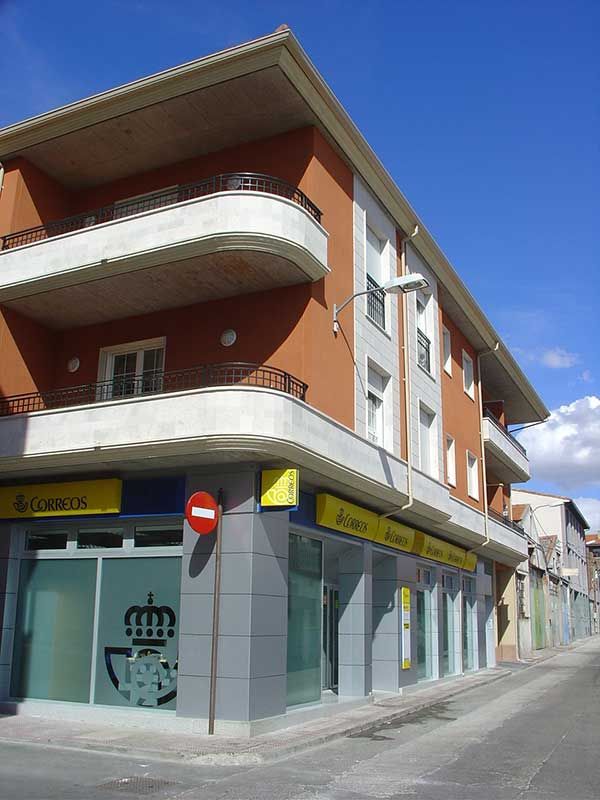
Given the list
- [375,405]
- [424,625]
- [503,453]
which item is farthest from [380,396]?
[503,453]

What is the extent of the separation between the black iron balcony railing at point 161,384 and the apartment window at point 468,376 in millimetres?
13354

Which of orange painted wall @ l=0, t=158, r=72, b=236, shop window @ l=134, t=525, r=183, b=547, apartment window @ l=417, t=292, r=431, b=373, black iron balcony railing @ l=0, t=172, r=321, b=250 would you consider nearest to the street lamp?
black iron balcony railing @ l=0, t=172, r=321, b=250

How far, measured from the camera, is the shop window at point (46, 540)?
15023 mm

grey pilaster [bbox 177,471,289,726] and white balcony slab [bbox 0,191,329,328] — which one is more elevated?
white balcony slab [bbox 0,191,329,328]

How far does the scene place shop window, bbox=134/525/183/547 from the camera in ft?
44.7

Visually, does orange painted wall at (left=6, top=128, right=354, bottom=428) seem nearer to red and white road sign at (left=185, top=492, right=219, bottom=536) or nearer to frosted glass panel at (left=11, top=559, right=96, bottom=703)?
red and white road sign at (left=185, top=492, right=219, bottom=536)

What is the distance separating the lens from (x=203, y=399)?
12.5 m

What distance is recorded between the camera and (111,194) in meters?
17.7

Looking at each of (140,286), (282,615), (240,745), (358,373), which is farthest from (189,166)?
(240,745)

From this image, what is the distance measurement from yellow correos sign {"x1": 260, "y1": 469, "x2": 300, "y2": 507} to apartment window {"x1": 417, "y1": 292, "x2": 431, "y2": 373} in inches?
370

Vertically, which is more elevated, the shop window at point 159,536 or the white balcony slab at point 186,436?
the white balcony slab at point 186,436

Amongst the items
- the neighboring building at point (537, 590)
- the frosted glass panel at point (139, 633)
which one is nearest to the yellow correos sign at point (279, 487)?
the frosted glass panel at point (139, 633)

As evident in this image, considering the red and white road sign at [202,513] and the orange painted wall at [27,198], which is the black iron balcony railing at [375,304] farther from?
the orange painted wall at [27,198]

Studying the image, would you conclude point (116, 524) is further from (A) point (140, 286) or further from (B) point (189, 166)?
(B) point (189, 166)
